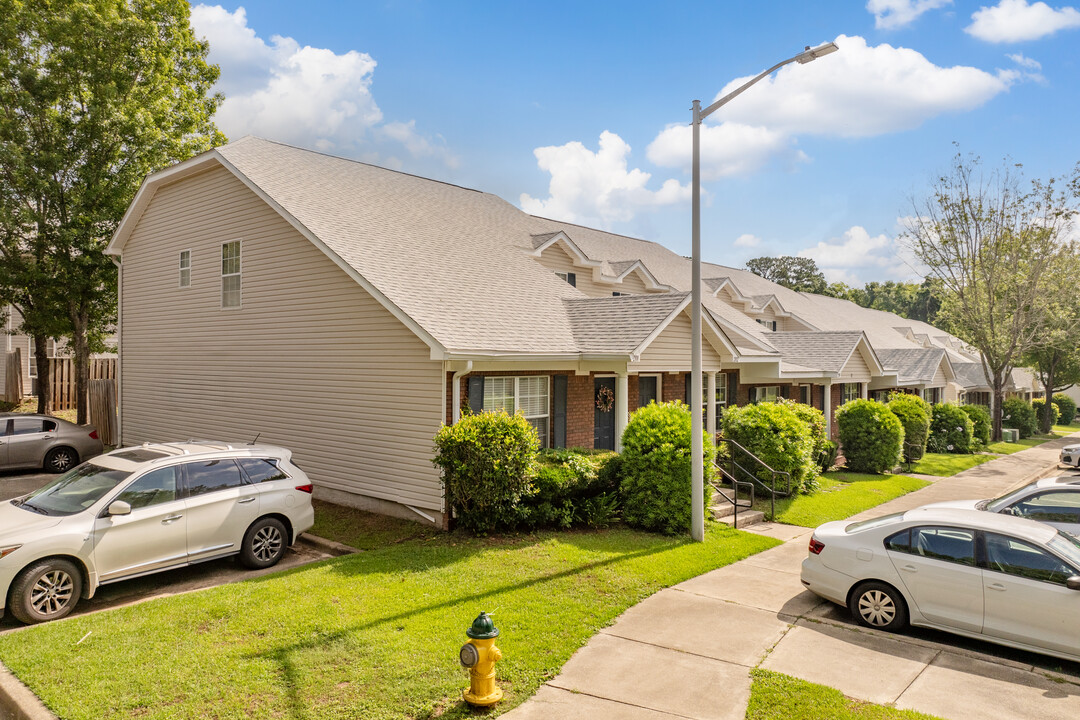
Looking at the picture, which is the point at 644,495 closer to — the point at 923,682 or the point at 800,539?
the point at 800,539

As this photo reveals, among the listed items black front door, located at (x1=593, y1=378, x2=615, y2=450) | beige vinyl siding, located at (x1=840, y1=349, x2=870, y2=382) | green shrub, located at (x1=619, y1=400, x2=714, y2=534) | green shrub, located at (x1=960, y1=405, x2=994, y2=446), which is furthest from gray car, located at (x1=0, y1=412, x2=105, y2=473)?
green shrub, located at (x1=960, y1=405, x2=994, y2=446)

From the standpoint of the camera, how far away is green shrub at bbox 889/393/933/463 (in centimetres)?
2442

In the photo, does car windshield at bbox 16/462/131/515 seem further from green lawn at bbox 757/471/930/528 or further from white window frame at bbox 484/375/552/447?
green lawn at bbox 757/471/930/528

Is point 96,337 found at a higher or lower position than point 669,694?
higher

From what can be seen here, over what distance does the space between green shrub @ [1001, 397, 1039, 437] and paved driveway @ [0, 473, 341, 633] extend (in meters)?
42.0

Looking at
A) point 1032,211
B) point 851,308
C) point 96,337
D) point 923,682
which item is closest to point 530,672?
point 923,682

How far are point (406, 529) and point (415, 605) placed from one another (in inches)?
156

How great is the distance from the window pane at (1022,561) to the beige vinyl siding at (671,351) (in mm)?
8087

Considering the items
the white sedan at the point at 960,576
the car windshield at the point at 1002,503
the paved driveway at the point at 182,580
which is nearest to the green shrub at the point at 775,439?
the car windshield at the point at 1002,503

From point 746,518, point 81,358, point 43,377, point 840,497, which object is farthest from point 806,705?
point 43,377

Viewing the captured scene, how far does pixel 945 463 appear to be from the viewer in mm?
25469

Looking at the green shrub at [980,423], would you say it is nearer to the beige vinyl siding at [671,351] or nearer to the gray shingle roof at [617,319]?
the beige vinyl siding at [671,351]

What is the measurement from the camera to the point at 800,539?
1281 centimetres

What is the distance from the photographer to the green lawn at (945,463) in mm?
23422
